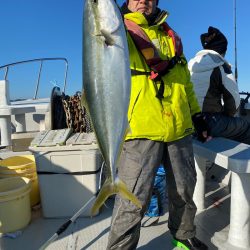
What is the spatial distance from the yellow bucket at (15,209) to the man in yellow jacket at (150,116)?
134 centimetres

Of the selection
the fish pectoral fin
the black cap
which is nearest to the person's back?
the black cap

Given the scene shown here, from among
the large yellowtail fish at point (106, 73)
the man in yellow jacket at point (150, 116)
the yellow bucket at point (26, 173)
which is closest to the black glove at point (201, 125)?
the man in yellow jacket at point (150, 116)

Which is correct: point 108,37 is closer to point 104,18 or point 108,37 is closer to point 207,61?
point 104,18

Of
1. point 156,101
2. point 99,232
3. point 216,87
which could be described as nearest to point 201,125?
point 156,101

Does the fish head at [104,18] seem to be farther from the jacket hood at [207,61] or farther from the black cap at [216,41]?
the black cap at [216,41]

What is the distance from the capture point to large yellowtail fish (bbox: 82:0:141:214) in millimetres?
1755

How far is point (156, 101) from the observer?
2.61 metres

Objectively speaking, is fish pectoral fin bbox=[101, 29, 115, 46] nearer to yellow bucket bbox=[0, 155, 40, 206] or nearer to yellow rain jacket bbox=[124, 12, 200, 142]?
yellow rain jacket bbox=[124, 12, 200, 142]

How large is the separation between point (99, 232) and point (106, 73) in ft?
7.28

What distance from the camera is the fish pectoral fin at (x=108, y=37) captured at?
175 cm

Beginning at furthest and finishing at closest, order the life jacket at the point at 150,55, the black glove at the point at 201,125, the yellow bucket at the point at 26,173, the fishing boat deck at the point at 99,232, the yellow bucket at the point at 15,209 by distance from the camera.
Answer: the yellow bucket at the point at 26,173, the yellow bucket at the point at 15,209, the fishing boat deck at the point at 99,232, the black glove at the point at 201,125, the life jacket at the point at 150,55

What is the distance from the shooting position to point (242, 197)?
3.07 m

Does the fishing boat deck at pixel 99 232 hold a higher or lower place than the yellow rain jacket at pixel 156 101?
lower

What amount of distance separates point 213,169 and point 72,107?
232cm
